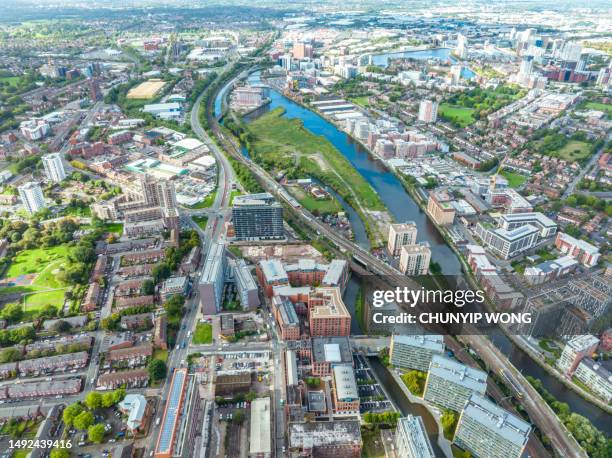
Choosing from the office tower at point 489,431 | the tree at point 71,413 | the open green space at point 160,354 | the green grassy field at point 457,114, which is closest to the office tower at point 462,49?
the green grassy field at point 457,114

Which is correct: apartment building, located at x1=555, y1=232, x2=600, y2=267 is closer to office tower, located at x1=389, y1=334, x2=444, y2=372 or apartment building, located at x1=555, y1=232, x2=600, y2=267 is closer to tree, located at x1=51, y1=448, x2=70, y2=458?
office tower, located at x1=389, y1=334, x2=444, y2=372

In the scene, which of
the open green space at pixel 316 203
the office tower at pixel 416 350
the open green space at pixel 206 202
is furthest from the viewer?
the open green space at pixel 206 202

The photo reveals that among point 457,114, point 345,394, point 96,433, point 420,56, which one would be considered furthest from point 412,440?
point 420,56

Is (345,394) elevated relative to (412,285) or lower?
elevated

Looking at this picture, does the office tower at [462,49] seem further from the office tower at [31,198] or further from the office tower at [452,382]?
the office tower at [452,382]

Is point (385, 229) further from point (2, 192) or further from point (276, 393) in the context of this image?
point (2, 192)

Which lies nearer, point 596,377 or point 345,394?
point 345,394

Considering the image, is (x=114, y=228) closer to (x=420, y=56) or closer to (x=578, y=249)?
(x=578, y=249)

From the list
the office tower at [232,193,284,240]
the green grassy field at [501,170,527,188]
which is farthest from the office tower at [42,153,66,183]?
the green grassy field at [501,170,527,188]
